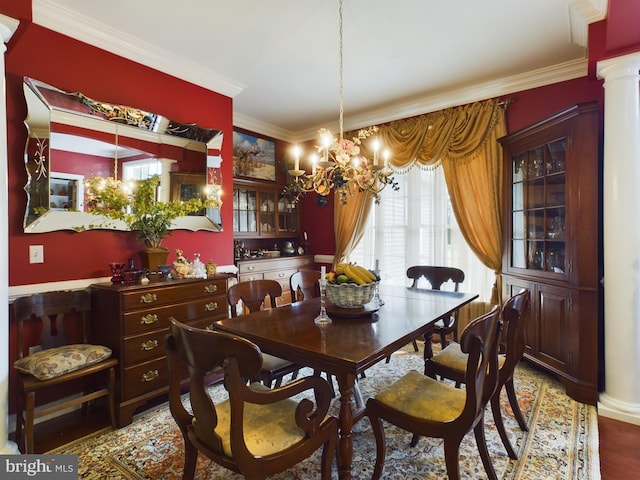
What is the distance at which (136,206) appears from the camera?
280cm

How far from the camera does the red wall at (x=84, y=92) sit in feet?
7.64

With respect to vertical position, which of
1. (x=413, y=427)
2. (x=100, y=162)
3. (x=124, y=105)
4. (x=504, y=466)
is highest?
(x=124, y=105)

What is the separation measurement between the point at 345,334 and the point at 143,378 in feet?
5.41

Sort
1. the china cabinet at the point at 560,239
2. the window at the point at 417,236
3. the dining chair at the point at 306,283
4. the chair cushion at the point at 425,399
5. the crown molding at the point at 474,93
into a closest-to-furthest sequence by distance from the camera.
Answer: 1. the chair cushion at the point at 425,399
2. the china cabinet at the point at 560,239
3. the dining chair at the point at 306,283
4. the crown molding at the point at 474,93
5. the window at the point at 417,236

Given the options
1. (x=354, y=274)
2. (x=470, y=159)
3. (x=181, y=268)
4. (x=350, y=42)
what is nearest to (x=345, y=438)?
(x=354, y=274)

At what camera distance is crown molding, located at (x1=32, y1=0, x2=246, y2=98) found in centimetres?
241

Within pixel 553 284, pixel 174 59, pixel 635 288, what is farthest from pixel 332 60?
pixel 635 288

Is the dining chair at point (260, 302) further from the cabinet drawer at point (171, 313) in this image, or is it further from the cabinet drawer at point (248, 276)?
the cabinet drawer at point (248, 276)

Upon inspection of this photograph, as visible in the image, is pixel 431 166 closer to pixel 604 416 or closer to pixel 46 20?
pixel 604 416

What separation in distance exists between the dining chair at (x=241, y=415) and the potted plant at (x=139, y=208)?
1.56 meters

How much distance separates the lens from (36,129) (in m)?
2.37

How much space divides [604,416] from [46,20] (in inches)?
190

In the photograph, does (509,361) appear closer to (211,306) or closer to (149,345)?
(211,306)

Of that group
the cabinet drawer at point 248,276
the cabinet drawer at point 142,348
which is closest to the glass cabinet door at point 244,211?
the cabinet drawer at point 248,276
